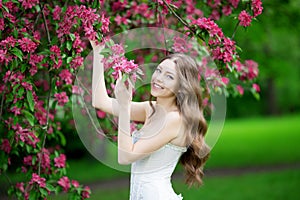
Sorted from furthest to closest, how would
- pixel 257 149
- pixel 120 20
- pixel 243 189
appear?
pixel 257 149 → pixel 243 189 → pixel 120 20

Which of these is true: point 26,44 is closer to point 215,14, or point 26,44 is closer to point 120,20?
point 120,20

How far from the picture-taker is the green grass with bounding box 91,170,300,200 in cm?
757

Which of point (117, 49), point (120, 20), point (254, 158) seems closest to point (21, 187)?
point (120, 20)

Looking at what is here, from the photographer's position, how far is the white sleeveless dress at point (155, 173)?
9.04 ft

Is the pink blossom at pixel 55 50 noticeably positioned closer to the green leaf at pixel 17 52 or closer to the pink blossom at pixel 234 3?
the green leaf at pixel 17 52

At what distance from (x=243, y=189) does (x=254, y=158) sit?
347 cm

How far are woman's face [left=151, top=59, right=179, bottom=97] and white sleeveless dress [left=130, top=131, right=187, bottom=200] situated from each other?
0.91ft

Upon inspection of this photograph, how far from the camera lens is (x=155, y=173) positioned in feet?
9.16

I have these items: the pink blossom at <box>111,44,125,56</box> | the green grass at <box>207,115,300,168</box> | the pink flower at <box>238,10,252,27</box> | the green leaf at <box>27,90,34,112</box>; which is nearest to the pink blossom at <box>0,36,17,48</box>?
the green leaf at <box>27,90,34,112</box>

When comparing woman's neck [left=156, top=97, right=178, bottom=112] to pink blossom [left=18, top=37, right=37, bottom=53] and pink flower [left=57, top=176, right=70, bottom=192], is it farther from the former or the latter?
pink flower [left=57, top=176, right=70, bottom=192]

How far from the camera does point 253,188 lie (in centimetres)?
821

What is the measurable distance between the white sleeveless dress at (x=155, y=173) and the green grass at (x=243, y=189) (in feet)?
15.8

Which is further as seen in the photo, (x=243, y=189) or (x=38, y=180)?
(x=243, y=189)

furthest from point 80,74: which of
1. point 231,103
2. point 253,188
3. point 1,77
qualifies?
point 231,103
